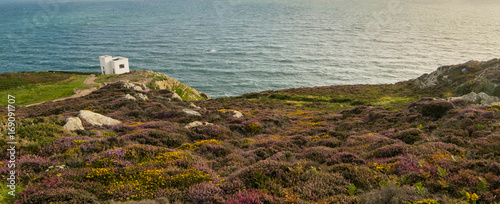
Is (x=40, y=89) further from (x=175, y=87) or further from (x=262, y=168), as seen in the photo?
(x=262, y=168)

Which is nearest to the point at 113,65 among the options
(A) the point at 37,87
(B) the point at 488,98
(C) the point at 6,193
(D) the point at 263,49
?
(A) the point at 37,87

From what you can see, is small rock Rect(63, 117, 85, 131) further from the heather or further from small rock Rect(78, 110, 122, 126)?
small rock Rect(78, 110, 122, 126)

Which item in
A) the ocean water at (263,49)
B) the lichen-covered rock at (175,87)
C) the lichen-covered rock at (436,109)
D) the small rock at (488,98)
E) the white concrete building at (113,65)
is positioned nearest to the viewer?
the lichen-covered rock at (436,109)

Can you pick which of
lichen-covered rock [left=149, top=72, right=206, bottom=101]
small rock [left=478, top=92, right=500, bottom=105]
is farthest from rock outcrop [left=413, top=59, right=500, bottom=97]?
lichen-covered rock [left=149, top=72, right=206, bottom=101]

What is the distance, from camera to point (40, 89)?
50.5m

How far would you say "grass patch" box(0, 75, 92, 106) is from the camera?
4538 cm

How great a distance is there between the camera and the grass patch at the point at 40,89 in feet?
149

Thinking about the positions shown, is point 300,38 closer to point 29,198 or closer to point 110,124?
point 110,124

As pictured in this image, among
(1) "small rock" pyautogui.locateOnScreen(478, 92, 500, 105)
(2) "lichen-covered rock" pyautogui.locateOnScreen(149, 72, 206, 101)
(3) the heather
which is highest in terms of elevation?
(3) the heather

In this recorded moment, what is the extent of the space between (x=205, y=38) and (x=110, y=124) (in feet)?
421

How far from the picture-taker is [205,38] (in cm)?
14275

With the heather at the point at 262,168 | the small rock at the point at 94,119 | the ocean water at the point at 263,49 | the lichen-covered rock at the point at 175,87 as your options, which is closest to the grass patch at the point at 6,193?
the heather at the point at 262,168

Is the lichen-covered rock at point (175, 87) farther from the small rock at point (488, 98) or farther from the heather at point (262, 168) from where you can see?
the small rock at point (488, 98)

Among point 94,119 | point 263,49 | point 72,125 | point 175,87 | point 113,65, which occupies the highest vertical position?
point 72,125
